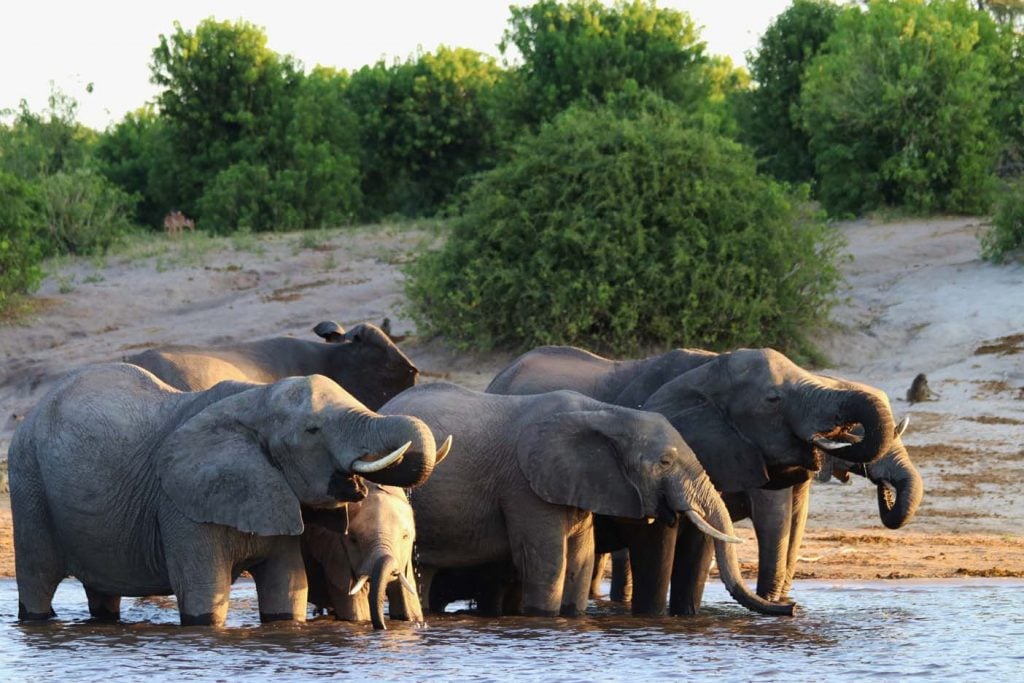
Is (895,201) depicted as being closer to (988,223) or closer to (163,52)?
(988,223)

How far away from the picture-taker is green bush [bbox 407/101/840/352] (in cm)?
1902

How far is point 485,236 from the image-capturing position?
19.9 m

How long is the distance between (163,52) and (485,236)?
49.3 feet

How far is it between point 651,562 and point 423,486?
1.24m

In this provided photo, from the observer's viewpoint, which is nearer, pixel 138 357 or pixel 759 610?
pixel 759 610

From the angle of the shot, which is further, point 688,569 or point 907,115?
point 907,115

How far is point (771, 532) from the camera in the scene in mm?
10414

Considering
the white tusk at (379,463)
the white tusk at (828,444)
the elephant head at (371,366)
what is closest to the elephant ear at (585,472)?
the white tusk at (828,444)

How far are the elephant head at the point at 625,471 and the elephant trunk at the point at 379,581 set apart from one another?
1.13 m

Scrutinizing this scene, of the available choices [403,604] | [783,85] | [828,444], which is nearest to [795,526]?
[828,444]

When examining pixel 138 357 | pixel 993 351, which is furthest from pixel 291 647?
pixel 993 351

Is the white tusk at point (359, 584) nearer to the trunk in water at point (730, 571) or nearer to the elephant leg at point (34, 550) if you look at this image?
the elephant leg at point (34, 550)

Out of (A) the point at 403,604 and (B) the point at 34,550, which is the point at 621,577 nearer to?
(A) the point at 403,604

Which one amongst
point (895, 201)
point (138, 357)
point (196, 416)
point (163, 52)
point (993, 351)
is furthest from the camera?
point (163, 52)
